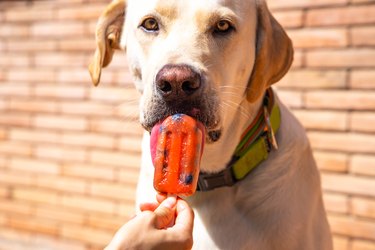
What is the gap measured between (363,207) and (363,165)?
0.28 meters

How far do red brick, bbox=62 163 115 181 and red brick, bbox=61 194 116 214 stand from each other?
0.19 m

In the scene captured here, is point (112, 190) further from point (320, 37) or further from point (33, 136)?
point (320, 37)

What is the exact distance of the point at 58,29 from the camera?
16.4 ft

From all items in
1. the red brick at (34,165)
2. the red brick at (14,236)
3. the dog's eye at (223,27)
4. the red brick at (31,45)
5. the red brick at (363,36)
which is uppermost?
the dog's eye at (223,27)

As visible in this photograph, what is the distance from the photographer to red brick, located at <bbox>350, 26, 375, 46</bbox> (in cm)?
369

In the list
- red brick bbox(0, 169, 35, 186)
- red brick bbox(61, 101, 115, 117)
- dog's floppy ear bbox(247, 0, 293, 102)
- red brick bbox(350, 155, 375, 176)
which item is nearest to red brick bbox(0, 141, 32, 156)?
red brick bbox(0, 169, 35, 186)

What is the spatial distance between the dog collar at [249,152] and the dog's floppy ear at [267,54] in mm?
139

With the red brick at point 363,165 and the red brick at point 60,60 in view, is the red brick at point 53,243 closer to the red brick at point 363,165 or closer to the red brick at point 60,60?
the red brick at point 60,60

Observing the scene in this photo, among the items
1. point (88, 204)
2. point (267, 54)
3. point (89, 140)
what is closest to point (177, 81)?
point (267, 54)

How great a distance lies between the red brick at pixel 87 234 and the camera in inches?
194

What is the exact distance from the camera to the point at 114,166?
4.80 m

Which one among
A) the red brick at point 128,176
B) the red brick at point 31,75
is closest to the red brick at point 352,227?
the red brick at point 128,176

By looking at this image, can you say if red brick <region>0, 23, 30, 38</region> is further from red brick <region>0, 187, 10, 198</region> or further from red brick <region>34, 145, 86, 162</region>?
red brick <region>0, 187, 10, 198</region>

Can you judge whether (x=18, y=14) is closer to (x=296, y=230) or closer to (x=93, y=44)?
(x=93, y=44)
